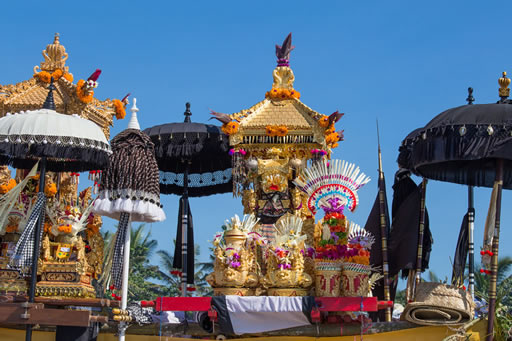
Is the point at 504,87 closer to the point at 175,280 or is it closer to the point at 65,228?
the point at 65,228

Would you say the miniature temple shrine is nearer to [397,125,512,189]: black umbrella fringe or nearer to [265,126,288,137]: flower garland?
[265,126,288,137]: flower garland

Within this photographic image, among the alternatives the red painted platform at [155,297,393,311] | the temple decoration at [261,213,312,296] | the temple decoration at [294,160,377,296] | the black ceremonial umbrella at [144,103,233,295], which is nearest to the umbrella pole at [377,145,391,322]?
the temple decoration at [294,160,377,296]

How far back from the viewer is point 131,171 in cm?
1330

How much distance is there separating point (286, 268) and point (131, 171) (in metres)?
3.25

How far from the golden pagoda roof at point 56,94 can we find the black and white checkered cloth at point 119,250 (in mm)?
5018

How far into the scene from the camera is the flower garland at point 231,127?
52.8ft

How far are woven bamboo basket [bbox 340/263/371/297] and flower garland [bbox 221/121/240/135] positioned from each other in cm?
401

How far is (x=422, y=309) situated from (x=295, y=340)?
88.0 inches

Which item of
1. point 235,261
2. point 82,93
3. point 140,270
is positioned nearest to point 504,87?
point 235,261

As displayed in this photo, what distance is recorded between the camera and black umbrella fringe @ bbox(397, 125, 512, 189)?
12.3 metres

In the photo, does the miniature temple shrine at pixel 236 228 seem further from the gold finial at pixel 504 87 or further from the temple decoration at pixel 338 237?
the gold finial at pixel 504 87

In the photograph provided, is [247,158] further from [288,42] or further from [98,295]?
[98,295]

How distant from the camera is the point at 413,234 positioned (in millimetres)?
15000

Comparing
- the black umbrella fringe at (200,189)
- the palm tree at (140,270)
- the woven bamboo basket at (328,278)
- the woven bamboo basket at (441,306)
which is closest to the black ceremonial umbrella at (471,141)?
the woven bamboo basket at (441,306)
